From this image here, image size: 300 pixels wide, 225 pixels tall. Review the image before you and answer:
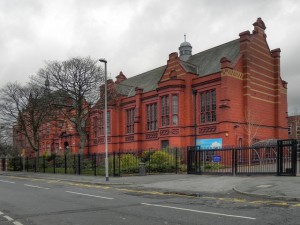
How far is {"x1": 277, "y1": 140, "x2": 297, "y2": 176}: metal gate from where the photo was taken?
65.7 ft

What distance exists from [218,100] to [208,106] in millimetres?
1956

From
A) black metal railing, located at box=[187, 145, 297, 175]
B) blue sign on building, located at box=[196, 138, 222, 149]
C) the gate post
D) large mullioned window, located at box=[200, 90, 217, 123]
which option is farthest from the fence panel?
large mullioned window, located at box=[200, 90, 217, 123]

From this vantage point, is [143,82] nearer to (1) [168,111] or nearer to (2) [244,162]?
(1) [168,111]

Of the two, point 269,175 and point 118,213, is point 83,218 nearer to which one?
point 118,213

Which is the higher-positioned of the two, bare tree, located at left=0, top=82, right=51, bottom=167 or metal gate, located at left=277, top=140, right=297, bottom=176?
bare tree, located at left=0, top=82, right=51, bottom=167

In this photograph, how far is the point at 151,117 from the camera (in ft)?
161

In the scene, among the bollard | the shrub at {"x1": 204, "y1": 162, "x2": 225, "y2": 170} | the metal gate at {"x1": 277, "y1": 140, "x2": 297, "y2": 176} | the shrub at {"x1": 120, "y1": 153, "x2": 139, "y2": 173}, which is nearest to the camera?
the metal gate at {"x1": 277, "y1": 140, "x2": 297, "y2": 176}

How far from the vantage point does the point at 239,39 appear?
42.8m

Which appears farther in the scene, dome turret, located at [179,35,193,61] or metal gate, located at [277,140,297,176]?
dome turret, located at [179,35,193,61]

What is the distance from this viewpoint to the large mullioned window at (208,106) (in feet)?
135

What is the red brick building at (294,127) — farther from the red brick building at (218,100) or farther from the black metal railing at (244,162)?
the black metal railing at (244,162)

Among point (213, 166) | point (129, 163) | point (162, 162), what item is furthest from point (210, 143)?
point (213, 166)

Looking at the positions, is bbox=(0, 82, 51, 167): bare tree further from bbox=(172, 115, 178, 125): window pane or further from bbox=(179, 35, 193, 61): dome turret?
bbox=(179, 35, 193, 61): dome turret

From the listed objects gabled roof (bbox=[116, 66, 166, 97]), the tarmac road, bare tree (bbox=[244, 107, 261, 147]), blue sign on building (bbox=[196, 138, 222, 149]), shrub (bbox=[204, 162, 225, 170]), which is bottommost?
shrub (bbox=[204, 162, 225, 170])
